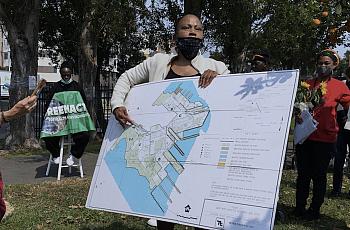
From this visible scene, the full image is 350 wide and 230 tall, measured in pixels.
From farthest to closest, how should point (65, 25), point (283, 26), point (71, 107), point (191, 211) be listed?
point (65, 25) → point (283, 26) → point (71, 107) → point (191, 211)

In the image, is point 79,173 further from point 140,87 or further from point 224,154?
point 224,154

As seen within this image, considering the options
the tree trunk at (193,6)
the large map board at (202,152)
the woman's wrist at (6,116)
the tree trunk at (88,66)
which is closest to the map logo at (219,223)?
the large map board at (202,152)

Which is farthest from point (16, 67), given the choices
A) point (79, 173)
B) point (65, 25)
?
point (65, 25)

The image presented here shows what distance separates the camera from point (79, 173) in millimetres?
9031

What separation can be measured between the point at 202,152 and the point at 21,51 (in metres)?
9.78

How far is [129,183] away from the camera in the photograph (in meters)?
3.58

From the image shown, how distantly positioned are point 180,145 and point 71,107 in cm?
506

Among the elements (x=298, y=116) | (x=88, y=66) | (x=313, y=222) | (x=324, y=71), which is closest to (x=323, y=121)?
(x=298, y=116)

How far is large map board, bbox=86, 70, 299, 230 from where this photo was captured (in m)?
2.89

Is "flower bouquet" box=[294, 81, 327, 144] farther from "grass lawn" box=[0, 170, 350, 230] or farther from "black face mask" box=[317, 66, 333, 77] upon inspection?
"grass lawn" box=[0, 170, 350, 230]

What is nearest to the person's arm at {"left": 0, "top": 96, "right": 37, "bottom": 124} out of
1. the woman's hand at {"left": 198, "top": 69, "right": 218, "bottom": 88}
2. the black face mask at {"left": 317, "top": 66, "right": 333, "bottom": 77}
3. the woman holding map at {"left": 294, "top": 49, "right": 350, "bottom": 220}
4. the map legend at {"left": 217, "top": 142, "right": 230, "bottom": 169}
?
the woman's hand at {"left": 198, "top": 69, "right": 218, "bottom": 88}

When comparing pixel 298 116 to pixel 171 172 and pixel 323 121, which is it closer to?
pixel 323 121

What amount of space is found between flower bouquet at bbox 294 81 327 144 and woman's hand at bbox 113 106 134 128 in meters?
2.26

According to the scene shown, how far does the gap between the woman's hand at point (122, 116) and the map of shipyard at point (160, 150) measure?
0.18ft
